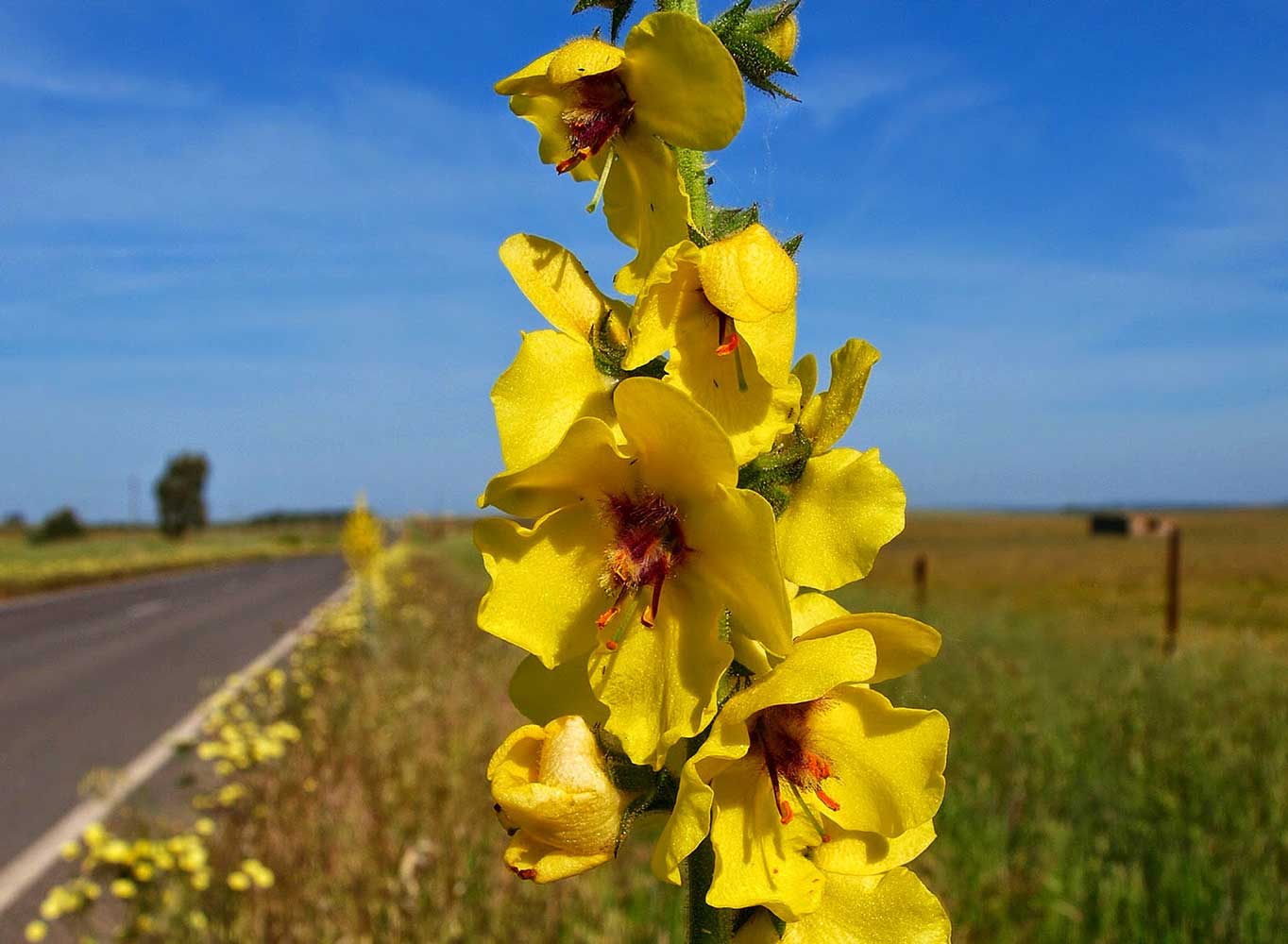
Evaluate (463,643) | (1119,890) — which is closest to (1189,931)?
(1119,890)

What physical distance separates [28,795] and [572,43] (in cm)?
829

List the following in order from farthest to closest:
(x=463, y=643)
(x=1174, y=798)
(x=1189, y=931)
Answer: (x=463, y=643) → (x=1174, y=798) → (x=1189, y=931)

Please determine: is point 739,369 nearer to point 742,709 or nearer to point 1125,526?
point 742,709

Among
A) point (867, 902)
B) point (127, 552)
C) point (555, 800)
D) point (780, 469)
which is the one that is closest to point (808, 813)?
point (867, 902)

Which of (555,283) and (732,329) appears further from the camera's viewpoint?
(555,283)

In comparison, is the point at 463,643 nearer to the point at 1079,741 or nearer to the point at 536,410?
the point at 1079,741

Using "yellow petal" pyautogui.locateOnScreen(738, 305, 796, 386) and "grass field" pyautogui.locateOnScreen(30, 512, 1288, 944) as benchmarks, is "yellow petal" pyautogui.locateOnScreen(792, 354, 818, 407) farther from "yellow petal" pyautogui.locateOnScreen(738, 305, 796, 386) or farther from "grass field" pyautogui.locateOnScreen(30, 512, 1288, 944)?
"grass field" pyautogui.locateOnScreen(30, 512, 1288, 944)

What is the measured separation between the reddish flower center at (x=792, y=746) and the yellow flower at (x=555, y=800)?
20cm

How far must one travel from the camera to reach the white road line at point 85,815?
5.65 meters

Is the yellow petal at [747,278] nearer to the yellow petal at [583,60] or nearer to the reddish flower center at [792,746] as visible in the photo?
the yellow petal at [583,60]

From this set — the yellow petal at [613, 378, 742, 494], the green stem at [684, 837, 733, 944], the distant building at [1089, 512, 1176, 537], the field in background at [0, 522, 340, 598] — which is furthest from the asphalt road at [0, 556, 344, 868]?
the distant building at [1089, 512, 1176, 537]

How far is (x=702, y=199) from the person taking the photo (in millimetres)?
1379

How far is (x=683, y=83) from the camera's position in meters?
1.23

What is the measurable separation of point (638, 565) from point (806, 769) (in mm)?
352
